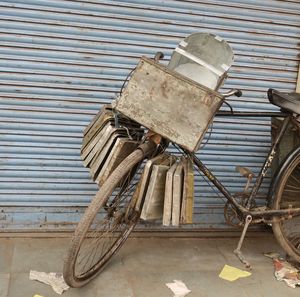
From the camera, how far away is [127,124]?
3.54 metres

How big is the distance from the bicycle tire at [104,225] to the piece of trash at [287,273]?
134 centimetres

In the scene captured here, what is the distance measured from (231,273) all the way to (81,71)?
2.17 meters

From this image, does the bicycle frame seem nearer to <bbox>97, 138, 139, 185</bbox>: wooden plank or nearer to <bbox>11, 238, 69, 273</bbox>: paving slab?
<bbox>97, 138, 139, 185</bbox>: wooden plank

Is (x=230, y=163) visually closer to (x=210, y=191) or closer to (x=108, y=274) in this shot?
(x=210, y=191)

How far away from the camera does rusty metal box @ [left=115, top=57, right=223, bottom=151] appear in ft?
10.3

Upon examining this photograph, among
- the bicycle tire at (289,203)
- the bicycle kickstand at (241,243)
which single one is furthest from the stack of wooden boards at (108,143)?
the bicycle tire at (289,203)

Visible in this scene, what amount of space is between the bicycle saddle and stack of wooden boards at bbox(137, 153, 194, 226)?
1.07m

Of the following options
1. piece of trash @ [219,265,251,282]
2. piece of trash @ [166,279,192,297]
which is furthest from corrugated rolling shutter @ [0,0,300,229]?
piece of trash @ [166,279,192,297]

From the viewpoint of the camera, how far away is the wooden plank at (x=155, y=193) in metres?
3.29

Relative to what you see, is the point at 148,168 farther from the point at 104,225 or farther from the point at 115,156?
the point at 104,225

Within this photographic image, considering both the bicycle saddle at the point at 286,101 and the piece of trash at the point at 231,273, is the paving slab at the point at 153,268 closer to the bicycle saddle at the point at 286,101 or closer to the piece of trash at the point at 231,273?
the piece of trash at the point at 231,273

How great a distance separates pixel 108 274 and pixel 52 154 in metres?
1.18

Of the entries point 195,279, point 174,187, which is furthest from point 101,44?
point 195,279

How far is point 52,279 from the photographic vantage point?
3.60 m
